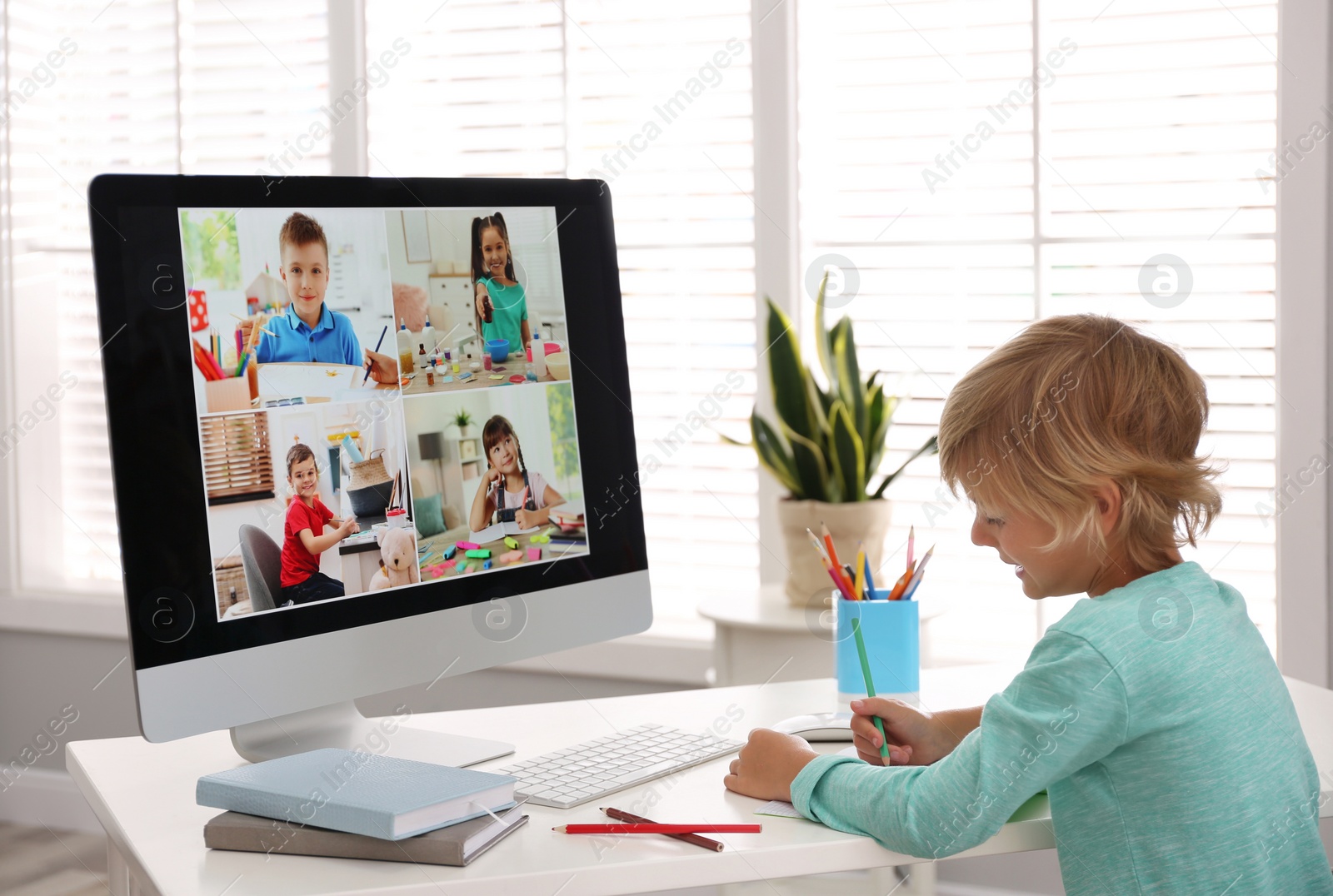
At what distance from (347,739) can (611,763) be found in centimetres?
27

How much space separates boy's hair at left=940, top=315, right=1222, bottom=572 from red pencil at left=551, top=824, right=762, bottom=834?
34cm

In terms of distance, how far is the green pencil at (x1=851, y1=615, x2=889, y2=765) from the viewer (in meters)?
1.06

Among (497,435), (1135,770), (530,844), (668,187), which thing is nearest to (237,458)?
(497,435)

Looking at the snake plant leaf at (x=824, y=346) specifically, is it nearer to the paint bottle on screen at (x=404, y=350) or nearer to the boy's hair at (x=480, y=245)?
the boy's hair at (x=480, y=245)

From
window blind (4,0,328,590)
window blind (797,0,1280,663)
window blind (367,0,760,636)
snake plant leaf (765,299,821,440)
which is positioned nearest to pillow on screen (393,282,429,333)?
snake plant leaf (765,299,821,440)

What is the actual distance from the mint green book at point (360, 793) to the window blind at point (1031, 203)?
126 centimetres

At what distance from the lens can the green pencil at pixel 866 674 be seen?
106 cm

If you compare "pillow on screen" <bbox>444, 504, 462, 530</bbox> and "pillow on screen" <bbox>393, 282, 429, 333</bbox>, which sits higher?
"pillow on screen" <bbox>393, 282, 429, 333</bbox>

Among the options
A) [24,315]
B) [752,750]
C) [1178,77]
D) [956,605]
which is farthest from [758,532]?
[24,315]

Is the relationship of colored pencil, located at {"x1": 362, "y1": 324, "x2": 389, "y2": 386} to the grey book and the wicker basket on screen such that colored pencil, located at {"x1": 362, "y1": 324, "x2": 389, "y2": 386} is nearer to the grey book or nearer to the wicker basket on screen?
the wicker basket on screen

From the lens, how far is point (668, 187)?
251 centimetres

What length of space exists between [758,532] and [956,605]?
0.43m

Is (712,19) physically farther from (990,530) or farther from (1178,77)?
(990,530)

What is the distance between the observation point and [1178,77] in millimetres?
2129
